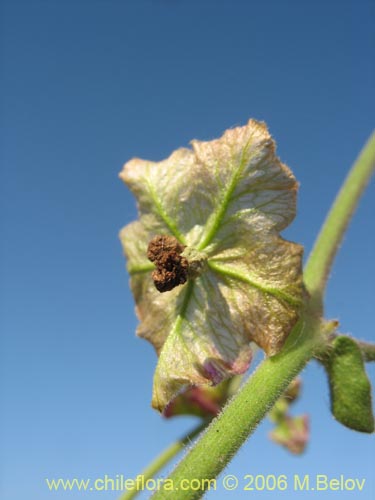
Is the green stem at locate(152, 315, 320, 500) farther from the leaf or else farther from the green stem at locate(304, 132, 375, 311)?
the green stem at locate(304, 132, 375, 311)

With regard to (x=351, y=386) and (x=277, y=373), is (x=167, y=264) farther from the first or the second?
(x=351, y=386)

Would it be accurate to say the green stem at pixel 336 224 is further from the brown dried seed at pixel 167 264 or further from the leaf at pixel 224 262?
the brown dried seed at pixel 167 264

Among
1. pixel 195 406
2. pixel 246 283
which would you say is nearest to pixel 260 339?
pixel 246 283

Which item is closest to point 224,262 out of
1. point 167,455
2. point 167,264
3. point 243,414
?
point 167,264

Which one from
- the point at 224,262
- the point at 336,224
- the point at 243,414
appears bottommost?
the point at 243,414

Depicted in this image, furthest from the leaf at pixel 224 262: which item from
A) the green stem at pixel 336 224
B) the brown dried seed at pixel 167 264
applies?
the green stem at pixel 336 224
